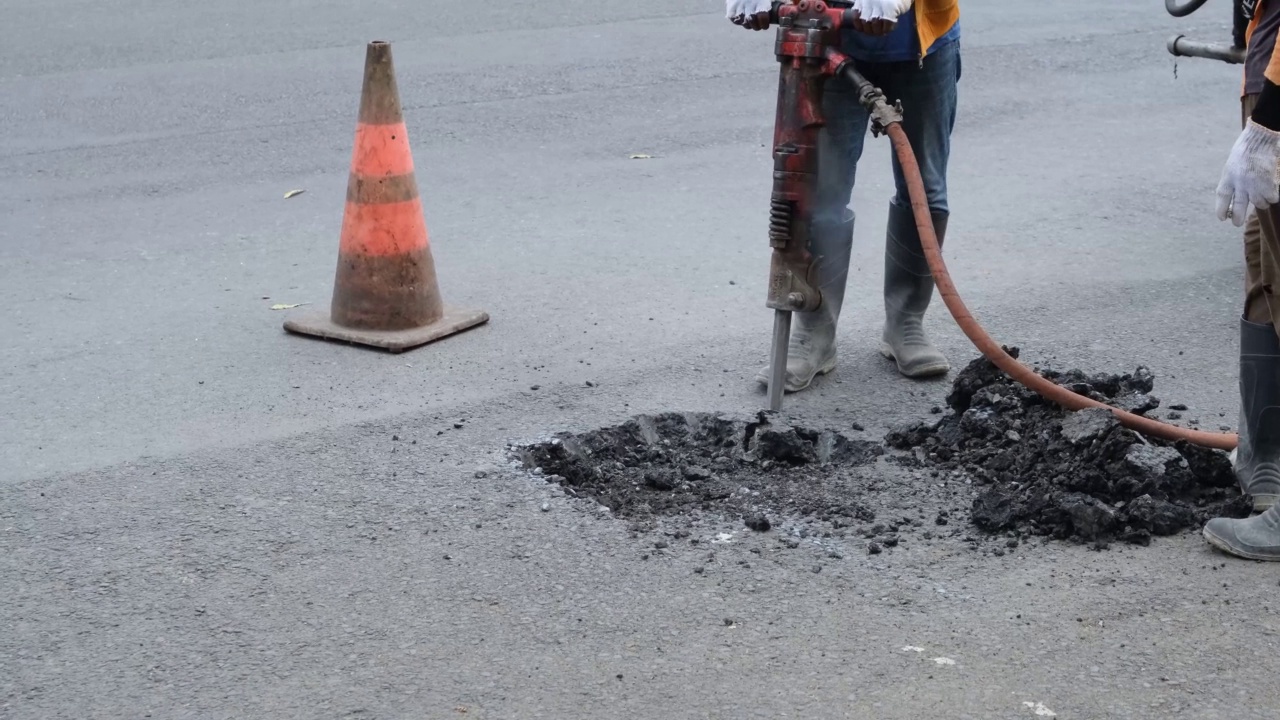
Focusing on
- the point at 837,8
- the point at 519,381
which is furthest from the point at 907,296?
the point at 519,381

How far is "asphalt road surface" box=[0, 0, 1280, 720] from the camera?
3.04m

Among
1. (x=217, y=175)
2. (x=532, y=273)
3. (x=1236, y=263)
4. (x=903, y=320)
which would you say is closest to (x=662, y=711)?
(x=903, y=320)

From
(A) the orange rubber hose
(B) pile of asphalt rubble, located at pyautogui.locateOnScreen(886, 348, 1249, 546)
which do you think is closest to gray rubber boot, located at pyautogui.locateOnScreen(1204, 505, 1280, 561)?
(B) pile of asphalt rubble, located at pyautogui.locateOnScreen(886, 348, 1249, 546)

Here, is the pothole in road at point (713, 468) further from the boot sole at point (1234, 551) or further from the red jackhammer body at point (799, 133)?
the boot sole at point (1234, 551)

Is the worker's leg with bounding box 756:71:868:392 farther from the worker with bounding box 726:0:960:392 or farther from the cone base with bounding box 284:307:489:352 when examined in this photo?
the cone base with bounding box 284:307:489:352

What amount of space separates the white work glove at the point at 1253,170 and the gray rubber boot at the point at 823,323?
152cm

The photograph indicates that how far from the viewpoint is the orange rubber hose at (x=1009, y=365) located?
3.90 meters

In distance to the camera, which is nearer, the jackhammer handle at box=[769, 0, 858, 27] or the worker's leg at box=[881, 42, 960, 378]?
the jackhammer handle at box=[769, 0, 858, 27]

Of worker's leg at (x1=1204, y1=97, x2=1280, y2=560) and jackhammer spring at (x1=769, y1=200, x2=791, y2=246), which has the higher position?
jackhammer spring at (x1=769, y1=200, x2=791, y2=246)

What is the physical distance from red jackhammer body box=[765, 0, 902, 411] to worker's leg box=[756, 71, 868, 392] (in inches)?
3.3

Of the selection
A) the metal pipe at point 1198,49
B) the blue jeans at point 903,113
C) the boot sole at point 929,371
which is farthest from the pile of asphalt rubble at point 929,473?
the metal pipe at point 1198,49

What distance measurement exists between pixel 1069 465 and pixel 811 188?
45.5 inches

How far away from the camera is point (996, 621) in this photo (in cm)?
322

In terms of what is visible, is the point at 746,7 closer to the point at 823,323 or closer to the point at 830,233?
the point at 830,233
